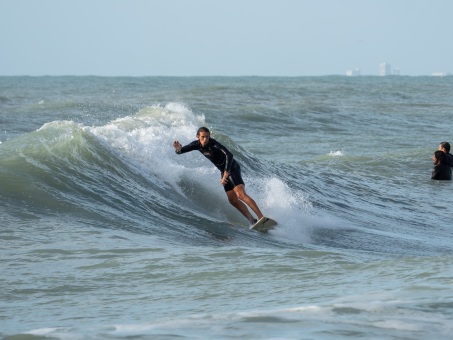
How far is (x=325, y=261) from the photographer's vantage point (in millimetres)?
8133

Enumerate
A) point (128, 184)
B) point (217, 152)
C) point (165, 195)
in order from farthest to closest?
point (165, 195)
point (128, 184)
point (217, 152)

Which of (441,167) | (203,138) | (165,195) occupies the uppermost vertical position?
(203,138)

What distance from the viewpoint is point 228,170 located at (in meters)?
11.9

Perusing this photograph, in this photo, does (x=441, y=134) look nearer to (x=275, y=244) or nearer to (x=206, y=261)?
(x=275, y=244)

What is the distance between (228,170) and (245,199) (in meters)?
0.42

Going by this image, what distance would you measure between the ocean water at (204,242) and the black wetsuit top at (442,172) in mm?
204

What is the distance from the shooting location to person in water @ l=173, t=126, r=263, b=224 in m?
11.8

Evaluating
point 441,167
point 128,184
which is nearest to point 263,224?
point 128,184

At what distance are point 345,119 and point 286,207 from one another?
22.9 meters

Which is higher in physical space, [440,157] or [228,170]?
[228,170]

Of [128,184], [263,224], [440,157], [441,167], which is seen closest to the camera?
[263,224]

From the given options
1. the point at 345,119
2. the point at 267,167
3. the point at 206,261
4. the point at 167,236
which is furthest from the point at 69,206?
the point at 345,119

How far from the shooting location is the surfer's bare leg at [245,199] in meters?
11.8

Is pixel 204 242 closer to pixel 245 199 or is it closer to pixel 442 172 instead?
pixel 245 199
